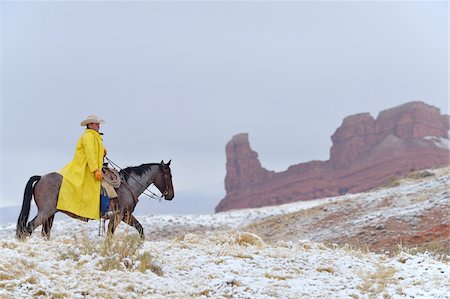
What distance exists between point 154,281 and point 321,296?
2.60 metres

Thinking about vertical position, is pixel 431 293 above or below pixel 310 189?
below

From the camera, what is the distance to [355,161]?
487 ft

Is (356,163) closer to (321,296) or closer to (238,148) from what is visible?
(238,148)

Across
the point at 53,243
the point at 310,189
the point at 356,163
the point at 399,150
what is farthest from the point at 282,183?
the point at 53,243

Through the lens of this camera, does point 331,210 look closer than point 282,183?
Yes

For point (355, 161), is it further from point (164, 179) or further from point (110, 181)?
point (110, 181)

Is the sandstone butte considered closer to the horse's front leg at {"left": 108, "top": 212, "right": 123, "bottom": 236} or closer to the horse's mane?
the horse's mane

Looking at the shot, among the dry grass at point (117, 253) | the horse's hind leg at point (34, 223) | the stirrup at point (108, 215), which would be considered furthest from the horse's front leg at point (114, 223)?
the horse's hind leg at point (34, 223)

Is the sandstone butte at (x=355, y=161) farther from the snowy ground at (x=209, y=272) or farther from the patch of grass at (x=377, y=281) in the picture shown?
the patch of grass at (x=377, y=281)

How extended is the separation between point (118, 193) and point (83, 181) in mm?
839

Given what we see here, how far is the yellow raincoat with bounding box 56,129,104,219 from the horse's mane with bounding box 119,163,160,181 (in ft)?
2.80

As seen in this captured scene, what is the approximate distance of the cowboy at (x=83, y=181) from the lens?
10.8 metres

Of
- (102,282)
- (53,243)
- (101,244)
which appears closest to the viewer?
(102,282)

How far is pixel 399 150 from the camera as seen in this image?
139250 millimetres
